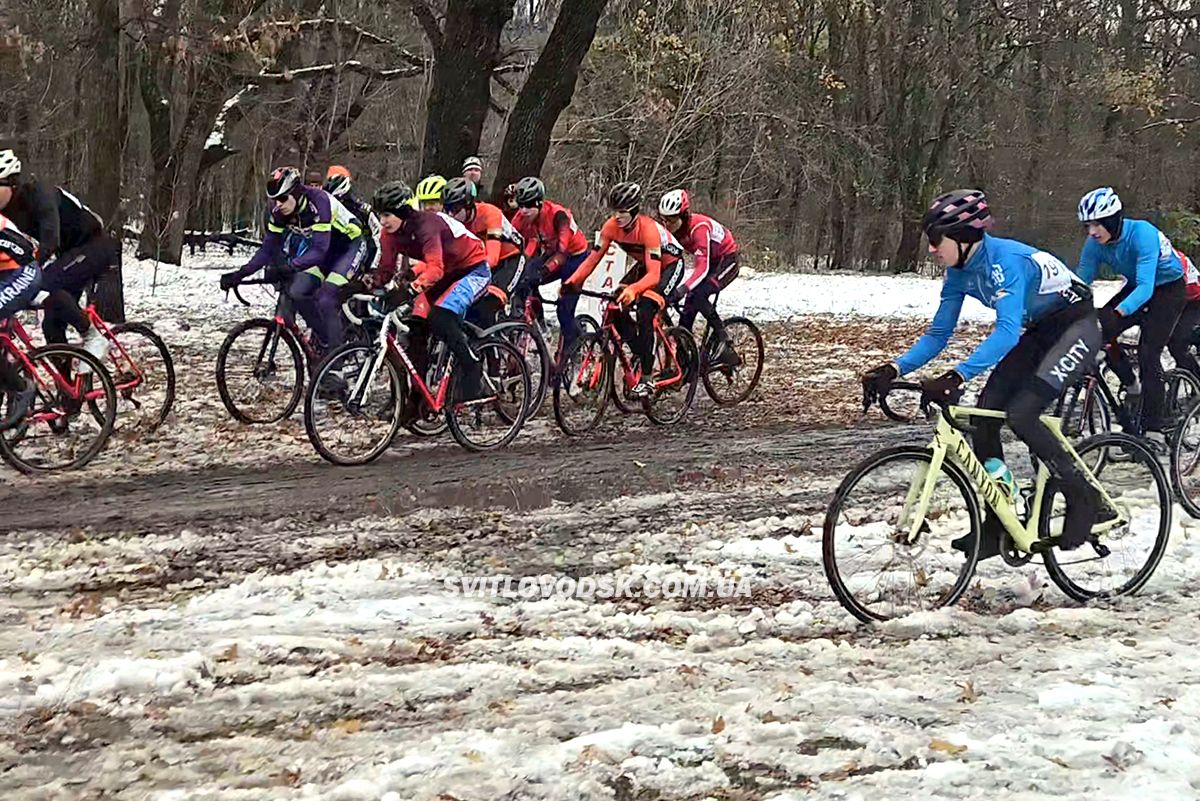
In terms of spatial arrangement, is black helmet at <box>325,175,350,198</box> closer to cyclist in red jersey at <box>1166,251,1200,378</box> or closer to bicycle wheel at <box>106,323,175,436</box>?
bicycle wheel at <box>106,323,175,436</box>

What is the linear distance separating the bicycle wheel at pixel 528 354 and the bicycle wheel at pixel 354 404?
110cm

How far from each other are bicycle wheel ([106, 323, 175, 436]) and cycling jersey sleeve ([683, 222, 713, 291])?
15.2 ft

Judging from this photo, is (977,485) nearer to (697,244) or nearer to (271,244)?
(697,244)

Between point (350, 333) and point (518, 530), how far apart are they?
336 centimetres

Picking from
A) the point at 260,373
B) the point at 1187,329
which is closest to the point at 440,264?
the point at 260,373

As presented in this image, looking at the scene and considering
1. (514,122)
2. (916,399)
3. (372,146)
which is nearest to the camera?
(916,399)

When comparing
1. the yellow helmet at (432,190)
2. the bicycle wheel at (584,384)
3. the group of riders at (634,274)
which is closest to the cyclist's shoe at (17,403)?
the group of riders at (634,274)

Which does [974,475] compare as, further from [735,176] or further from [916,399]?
[735,176]

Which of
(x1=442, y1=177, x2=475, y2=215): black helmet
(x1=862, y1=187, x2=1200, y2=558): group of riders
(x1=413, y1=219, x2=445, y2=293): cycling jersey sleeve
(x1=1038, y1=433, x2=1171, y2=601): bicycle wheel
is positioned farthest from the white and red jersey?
(x1=1038, y1=433, x2=1171, y2=601): bicycle wheel

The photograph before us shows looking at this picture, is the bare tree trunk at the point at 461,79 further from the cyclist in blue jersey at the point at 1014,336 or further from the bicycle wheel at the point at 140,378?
the cyclist in blue jersey at the point at 1014,336

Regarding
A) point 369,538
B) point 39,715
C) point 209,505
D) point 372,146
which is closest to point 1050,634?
point 369,538

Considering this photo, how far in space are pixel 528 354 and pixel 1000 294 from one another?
5133 mm

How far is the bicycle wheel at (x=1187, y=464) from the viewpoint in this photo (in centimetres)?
702

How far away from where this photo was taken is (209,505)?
6945 millimetres
